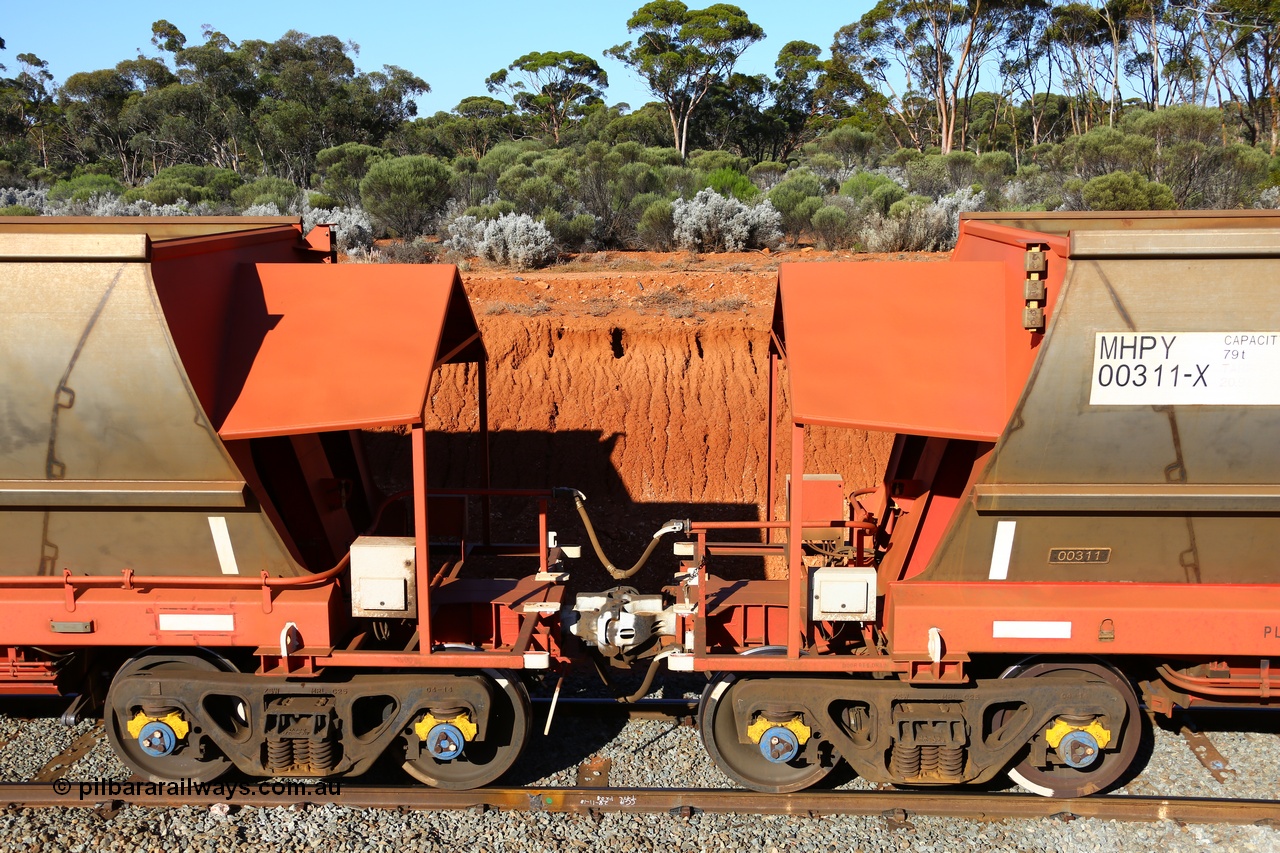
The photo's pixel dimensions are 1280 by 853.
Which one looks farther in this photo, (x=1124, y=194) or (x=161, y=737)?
(x=1124, y=194)

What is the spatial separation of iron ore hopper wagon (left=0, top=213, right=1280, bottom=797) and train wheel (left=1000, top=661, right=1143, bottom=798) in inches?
0.9

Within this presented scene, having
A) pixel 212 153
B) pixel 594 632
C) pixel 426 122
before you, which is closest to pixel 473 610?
pixel 594 632

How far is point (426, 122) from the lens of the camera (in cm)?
4897

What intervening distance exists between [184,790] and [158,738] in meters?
0.43

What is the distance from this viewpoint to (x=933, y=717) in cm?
591

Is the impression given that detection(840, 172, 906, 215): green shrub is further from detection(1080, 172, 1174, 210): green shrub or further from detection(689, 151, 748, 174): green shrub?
detection(689, 151, 748, 174): green shrub

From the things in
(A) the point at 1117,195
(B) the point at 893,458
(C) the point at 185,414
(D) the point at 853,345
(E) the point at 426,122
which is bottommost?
(B) the point at 893,458

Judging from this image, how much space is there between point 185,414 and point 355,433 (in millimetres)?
2164

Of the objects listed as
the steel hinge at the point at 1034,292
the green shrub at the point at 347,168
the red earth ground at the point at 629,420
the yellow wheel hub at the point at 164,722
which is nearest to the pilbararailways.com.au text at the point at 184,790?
the yellow wheel hub at the point at 164,722

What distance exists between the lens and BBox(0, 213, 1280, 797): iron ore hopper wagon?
209 inches

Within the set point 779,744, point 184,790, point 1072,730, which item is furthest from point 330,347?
point 1072,730

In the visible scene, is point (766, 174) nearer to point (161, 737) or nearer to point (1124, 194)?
point (1124, 194)

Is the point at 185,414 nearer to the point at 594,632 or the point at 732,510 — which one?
the point at 594,632

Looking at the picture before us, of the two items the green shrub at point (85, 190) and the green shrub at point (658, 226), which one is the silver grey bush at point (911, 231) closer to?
the green shrub at point (658, 226)
